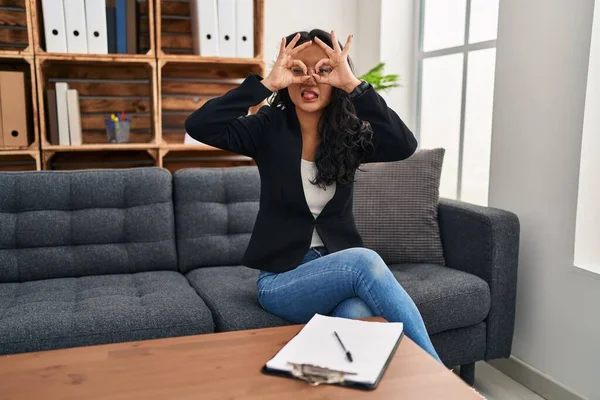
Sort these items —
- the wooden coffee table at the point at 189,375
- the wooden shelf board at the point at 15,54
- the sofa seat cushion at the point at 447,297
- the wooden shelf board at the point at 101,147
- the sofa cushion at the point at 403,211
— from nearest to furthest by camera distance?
the wooden coffee table at the point at 189,375 < the sofa seat cushion at the point at 447,297 < the sofa cushion at the point at 403,211 < the wooden shelf board at the point at 15,54 < the wooden shelf board at the point at 101,147

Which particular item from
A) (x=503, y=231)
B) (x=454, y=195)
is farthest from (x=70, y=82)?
(x=503, y=231)

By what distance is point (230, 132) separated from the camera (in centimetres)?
168

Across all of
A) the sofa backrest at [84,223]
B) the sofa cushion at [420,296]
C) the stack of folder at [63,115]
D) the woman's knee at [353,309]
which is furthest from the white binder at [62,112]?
the woman's knee at [353,309]

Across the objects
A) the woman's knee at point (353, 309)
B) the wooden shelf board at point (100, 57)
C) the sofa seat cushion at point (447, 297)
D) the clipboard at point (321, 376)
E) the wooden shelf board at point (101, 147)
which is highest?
the wooden shelf board at point (100, 57)

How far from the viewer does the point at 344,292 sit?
1.45m

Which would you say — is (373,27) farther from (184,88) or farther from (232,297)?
(232,297)

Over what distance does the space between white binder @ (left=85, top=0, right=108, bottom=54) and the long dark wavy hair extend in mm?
1359

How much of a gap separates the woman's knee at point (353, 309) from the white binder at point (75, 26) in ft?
6.22

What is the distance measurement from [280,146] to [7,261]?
109 centimetres

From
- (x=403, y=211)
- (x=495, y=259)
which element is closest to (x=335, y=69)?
(x=403, y=211)

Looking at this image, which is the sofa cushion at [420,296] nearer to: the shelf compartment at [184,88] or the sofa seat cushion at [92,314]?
the sofa seat cushion at [92,314]

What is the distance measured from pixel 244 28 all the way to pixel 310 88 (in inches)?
54.4

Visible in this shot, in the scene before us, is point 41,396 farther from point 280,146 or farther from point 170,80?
point 170,80

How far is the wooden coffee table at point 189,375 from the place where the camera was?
3.07 feet
